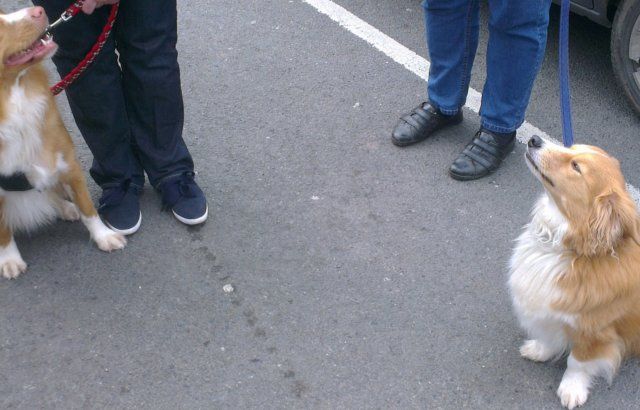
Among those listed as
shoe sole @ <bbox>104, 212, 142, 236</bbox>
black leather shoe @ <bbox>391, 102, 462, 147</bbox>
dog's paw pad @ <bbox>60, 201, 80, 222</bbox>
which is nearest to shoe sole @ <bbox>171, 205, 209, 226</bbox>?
shoe sole @ <bbox>104, 212, 142, 236</bbox>

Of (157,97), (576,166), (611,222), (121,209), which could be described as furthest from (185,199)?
(611,222)

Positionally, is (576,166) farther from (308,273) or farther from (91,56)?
(91,56)

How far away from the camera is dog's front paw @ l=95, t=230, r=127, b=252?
2.99 meters

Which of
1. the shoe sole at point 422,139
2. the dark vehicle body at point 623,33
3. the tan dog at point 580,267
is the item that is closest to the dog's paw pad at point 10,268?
the shoe sole at point 422,139

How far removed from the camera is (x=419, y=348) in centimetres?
262

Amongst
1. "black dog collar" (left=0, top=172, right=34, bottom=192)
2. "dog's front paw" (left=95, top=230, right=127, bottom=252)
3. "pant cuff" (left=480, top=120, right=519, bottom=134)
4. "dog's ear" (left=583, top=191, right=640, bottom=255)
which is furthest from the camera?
"pant cuff" (left=480, top=120, right=519, bottom=134)

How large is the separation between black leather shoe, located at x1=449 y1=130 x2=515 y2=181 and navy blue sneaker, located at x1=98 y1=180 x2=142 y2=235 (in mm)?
1511

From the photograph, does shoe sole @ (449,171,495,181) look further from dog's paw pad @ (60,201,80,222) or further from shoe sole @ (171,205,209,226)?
dog's paw pad @ (60,201,80,222)

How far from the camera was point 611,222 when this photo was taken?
6.73 ft

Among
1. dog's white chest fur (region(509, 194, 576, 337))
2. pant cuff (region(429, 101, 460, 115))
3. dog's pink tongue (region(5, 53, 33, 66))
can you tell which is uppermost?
dog's pink tongue (region(5, 53, 33, 66))

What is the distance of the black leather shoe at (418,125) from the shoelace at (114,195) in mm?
1367

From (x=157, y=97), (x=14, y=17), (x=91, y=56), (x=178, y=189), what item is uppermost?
(x=14, y=17)

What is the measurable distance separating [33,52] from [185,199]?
38.7 inches

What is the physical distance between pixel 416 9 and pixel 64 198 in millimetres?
2665
